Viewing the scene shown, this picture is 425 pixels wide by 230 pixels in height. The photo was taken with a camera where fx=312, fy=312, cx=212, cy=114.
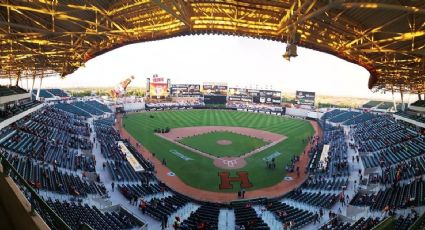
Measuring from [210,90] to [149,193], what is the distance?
6913cm

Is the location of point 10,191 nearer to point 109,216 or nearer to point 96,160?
point 109,216

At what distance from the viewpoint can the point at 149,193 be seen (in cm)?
2431

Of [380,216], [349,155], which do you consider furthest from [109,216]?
[349,155]

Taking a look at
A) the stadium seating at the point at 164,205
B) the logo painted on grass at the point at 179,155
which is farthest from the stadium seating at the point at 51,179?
the logo painted on grass at the point at 179,155

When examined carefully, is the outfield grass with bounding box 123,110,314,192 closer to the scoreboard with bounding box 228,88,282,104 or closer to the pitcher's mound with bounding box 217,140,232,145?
the pitcher's mound with bounding box 217,140,232,145

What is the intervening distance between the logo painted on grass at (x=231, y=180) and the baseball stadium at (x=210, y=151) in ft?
0.63

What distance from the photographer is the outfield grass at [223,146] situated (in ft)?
132

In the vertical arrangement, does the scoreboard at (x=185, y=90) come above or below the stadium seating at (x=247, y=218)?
above

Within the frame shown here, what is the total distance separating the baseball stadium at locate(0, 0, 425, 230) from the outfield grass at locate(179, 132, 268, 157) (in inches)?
6.5

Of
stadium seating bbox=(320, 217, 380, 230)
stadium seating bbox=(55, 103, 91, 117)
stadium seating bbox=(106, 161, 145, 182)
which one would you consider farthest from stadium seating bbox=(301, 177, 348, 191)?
stadium seating bbox=(55, 103, 91, 117)

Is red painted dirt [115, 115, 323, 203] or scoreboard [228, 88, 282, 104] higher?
scoreboard [228, 88, 282, 104]

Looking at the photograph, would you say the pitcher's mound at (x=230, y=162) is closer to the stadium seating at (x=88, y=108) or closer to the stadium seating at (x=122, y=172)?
the stadium seating at (x=122, y=172)

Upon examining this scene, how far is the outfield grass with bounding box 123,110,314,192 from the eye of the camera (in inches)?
1206

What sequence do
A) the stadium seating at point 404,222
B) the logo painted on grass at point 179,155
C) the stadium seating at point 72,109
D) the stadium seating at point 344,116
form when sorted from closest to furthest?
the stadium seating at point 404,222
the logo painted on grass at point 179,155
the stadium seating at point 72,109
the stadium seating at point 344,116
